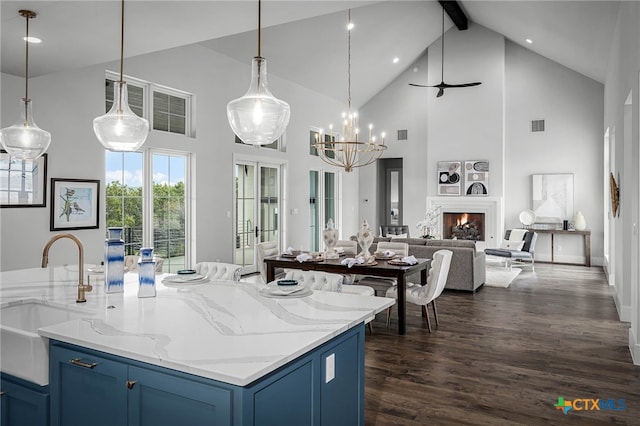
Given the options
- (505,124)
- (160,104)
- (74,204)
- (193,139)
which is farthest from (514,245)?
(74,204)

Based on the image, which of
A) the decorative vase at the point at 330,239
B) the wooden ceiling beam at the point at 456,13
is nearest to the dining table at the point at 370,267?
the decorative vase at the point at 330,239

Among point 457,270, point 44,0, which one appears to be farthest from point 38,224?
point 457,270

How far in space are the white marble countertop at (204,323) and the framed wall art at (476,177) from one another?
Result: 28.9 feet

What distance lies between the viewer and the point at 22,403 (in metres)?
2.12

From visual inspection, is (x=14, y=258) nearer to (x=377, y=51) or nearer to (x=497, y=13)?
(x=377, y=51)

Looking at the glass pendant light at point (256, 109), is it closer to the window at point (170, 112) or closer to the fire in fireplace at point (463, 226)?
the window at point (170, 112)

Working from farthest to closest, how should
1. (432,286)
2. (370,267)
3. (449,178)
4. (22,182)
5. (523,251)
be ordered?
(449,178), (523,251), (370,267), (22,182), (432,286)

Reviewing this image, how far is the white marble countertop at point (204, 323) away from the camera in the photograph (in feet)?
5.26

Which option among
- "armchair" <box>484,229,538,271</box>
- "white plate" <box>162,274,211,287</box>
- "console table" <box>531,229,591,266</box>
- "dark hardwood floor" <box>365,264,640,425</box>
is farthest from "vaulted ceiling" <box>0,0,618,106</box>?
"armchair" <box>484,229,538,271</box>

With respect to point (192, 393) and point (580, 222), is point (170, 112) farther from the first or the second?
point (580, 222)

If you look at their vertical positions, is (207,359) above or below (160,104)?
below

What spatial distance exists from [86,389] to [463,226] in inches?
393

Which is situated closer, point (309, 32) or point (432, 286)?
point (432, 286)

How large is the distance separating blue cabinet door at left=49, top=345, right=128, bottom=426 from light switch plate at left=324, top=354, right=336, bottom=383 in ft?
2.62
